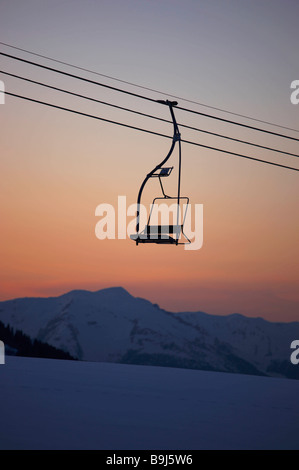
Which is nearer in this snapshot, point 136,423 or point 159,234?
point 159,234

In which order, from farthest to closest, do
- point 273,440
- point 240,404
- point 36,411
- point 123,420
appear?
point 240,404 < point 36,411 < point 123,420 < point 273,440

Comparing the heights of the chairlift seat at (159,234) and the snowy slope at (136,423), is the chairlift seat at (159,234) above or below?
above

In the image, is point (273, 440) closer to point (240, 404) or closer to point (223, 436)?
point (223, 436)

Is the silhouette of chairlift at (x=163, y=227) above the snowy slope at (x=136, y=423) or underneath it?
above

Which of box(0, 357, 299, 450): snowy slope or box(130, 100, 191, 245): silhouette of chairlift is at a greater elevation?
box(130, 100, 191, 245): silhouette of chairlift

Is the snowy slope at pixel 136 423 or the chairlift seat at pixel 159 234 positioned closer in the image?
the chairlift seat at pixel 159 234

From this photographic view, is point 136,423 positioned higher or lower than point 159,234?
lower

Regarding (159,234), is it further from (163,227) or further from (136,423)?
(136,423)

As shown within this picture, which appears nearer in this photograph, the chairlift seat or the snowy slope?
the chairlift seat

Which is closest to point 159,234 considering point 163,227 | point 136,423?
point 163,227

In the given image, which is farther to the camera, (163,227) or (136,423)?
(136,423)
